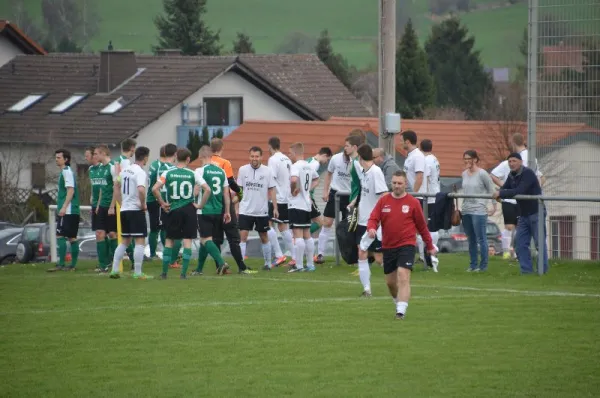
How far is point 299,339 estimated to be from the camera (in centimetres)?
1349

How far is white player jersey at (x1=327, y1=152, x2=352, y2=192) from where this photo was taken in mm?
22406

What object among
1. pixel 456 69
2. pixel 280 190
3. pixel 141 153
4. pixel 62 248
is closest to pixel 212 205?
pixel 141 153

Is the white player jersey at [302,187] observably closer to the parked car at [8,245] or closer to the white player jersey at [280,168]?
the white player jersey at [280,168]

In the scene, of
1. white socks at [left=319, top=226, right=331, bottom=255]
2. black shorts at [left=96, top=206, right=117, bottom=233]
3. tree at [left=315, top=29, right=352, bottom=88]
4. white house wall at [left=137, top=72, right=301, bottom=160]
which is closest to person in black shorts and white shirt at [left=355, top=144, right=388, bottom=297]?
white socks at [left=319, top=226, right=331, bottom=255]

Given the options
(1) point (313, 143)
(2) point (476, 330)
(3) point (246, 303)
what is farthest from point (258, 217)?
(1) point (313, 143)

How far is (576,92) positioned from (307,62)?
55884mm

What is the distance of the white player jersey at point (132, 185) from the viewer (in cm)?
2022

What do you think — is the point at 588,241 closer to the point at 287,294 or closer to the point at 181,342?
the point at 287,294

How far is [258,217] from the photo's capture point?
2162 centimetres

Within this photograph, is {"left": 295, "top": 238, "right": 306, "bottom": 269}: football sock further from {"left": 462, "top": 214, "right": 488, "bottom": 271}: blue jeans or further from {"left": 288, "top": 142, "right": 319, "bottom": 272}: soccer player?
{"left": 462, "top": 214, "right": 488, "bottom": 271}: blue jeans

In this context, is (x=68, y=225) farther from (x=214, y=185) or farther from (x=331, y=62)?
(x=331, y=62)

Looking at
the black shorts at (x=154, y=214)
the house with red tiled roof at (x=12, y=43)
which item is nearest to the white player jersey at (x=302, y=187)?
the black shorts at (x=154, y=214)

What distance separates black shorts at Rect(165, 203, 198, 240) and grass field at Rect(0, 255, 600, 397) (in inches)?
29.9

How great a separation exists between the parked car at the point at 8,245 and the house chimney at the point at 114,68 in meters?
32.7
